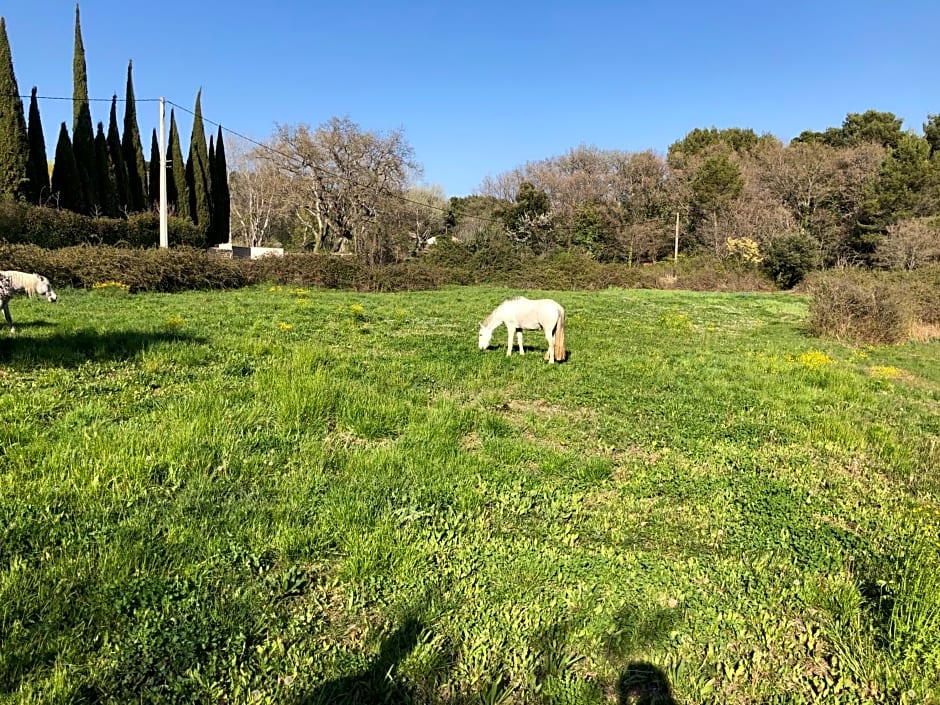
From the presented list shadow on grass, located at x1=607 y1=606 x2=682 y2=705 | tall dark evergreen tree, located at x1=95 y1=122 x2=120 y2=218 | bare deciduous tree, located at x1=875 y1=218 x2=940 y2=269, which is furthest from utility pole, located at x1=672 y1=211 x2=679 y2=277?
shadow on grass, located at x1=607 y1=606 x2=682 y2=705

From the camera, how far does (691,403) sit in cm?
713

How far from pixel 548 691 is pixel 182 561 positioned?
2.07 meters

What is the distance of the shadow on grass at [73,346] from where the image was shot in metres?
6.79

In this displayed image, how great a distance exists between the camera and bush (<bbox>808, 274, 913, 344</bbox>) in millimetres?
14992

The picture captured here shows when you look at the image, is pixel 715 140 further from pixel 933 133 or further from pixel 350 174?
pixel 350 174

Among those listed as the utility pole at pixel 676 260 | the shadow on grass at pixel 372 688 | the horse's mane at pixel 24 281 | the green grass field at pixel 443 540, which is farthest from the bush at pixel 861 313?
the utility pole at pixel 676 260

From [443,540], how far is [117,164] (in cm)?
4038

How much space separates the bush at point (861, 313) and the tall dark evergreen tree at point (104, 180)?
36920 millimetres

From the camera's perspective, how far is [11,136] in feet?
86.6

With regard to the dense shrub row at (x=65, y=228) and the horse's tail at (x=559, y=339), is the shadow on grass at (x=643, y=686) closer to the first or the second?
the horse's tail at (x=559, y=339)

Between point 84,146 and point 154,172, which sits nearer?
point 84,146

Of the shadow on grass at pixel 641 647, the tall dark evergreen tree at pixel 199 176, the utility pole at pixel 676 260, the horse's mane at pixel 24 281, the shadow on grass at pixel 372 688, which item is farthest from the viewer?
the utility pole at pixel 676 260

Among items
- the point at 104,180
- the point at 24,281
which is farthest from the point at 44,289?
the point at 104,180

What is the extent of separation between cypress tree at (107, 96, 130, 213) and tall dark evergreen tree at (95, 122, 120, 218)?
0.76m
